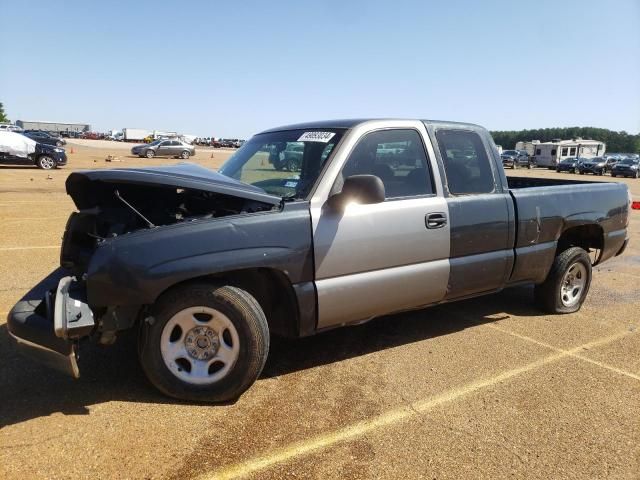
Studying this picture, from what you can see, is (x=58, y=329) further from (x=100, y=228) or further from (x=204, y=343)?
(x=100, y=228)

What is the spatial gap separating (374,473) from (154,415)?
1.37 metres

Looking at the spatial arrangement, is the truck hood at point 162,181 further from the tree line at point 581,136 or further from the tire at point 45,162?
the tree line at point 581,136

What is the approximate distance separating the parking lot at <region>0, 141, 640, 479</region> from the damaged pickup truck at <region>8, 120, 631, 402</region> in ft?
1.14

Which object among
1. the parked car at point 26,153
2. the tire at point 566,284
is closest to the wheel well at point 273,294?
the tire at point 566,284

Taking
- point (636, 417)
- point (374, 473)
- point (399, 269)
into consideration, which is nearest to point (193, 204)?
point (399, 269)

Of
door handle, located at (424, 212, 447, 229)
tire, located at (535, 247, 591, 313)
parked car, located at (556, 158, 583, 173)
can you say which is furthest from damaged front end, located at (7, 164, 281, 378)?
parked car, located at (556, 158, 583, 173)

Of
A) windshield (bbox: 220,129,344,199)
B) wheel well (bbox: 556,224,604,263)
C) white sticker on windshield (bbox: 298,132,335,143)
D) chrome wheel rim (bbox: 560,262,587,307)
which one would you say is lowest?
chrome wheel rim (bbox: 560,262,587,307)

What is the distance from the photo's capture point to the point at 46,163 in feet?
73.9

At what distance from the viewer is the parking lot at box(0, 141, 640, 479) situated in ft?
8.73

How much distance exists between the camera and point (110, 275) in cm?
295

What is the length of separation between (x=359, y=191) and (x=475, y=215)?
1.36 m

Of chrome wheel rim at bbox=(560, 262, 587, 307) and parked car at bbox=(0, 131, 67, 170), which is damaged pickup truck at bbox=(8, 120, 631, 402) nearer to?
chrome wheel rim at bbox=(560, 262, 587, 307)

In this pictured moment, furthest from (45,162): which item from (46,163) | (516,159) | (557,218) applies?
(516,159)

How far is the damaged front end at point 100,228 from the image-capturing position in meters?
2.92
